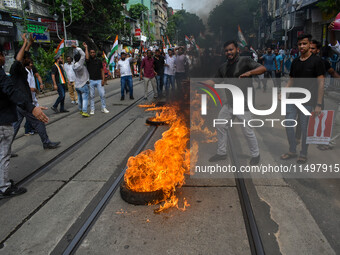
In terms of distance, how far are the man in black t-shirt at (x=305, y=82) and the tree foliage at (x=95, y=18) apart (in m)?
23.0

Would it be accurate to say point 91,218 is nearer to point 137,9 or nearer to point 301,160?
point 301,160

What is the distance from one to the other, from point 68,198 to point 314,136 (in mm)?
3842

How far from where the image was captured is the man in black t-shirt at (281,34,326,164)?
4.55m

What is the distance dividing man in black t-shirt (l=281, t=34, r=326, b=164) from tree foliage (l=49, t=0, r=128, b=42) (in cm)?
2301

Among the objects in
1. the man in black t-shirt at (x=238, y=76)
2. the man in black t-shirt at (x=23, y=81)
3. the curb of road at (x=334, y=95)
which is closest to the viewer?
the man in black t-shirt at (x=23, y=81)

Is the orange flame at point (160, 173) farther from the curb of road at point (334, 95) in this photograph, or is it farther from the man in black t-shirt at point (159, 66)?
the curb of road at point (334, 95)

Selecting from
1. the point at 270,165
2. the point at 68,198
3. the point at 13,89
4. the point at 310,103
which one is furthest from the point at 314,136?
the point at 13,89

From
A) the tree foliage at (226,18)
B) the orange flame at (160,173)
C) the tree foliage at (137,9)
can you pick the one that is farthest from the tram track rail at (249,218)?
the tree foliage at (137,9)

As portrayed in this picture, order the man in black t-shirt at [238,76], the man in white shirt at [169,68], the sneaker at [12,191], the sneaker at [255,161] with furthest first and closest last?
the man in white shirt at [169,68] → the sneaker at [255,161] → the man in black t-shirt at [238,76] → the sneaker at [12,191]

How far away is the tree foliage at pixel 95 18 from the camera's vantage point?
2519 centimetres

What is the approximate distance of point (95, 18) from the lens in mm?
27562

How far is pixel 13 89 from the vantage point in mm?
3777

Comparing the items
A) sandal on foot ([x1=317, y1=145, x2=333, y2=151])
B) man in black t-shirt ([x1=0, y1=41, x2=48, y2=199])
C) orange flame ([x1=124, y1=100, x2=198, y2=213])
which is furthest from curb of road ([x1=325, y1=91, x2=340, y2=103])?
man in black t-shirt ([x1=0, y1=41, x2=48, y2=199])

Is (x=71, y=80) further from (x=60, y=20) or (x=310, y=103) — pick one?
(x=60, y=20)
